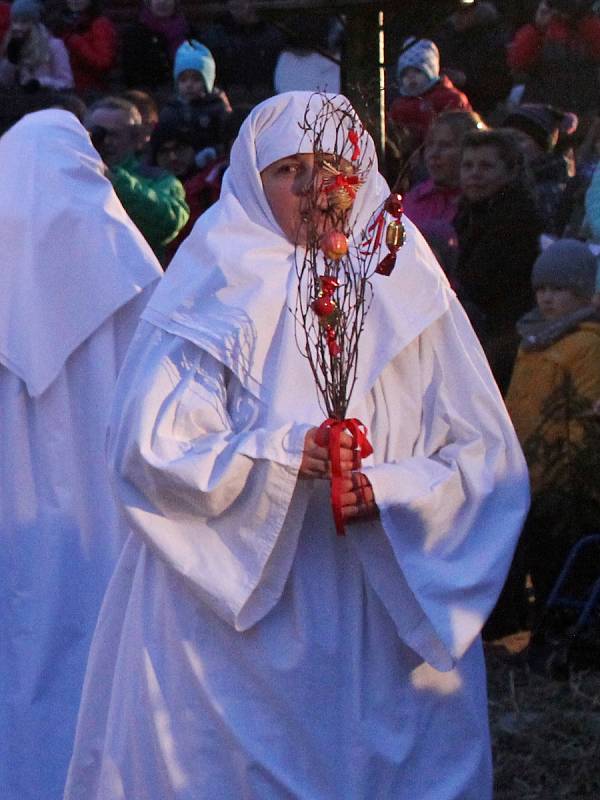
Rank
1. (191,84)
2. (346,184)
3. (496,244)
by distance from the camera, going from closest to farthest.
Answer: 1. (346,184)
2. (496,244)
3. (191,84)

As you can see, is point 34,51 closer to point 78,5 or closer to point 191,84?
point 78,5

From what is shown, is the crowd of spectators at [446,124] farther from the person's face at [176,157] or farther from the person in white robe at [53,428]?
the person in white robe at [53,428]

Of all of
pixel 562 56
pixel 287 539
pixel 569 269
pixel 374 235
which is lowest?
pixel 287 539

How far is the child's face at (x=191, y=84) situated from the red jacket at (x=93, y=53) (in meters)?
2.37

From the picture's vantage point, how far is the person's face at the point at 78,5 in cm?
1380

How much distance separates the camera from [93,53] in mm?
13695

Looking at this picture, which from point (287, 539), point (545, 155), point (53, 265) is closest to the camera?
point (287, 539)

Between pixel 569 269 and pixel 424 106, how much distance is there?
2568mm

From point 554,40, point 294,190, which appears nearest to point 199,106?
point 554,40

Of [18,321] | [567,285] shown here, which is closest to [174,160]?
[567,285]

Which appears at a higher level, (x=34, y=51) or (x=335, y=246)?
(x=34, y=51)

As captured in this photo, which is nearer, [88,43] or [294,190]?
[294,190]

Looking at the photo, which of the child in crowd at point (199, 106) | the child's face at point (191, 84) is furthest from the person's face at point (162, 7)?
the child's face at point (191, 84)

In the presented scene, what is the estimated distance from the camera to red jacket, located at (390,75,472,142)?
9.25 m
